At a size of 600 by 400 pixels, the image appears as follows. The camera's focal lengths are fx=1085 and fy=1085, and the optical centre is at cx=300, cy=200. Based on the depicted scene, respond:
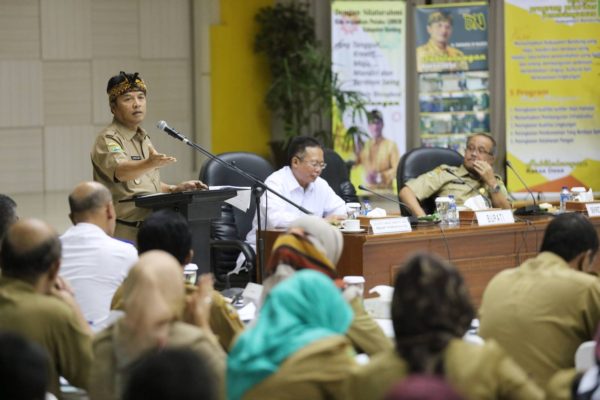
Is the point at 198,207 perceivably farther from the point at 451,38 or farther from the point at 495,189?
the point at 451,38

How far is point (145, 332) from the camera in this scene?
249cm

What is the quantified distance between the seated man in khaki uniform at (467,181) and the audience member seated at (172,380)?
447 cm

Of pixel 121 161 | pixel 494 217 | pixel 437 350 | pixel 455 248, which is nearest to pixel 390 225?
pixel 455 248

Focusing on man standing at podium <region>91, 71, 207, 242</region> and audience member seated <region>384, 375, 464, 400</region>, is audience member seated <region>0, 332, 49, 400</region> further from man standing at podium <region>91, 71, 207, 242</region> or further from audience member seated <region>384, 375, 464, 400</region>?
man standing at podium <region>91, 71, 207, 242</region>

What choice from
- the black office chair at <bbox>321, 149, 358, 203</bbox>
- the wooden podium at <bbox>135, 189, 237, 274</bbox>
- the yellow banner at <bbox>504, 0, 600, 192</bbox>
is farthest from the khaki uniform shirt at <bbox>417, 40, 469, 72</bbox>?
the wooden podium at <bbox>135, 189, 237, 274</bbox>

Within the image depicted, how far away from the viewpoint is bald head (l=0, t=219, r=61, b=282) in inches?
115

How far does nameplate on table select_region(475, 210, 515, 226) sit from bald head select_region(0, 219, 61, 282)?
10.4 ft

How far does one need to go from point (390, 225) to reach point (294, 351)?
2979 millimetres

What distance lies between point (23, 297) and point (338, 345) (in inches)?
36.3

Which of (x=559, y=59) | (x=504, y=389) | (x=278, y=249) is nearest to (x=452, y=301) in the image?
(x=504, y=389)

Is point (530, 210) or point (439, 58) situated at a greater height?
point (439, 58)

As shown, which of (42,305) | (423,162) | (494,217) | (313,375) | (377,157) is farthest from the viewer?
(377,157)

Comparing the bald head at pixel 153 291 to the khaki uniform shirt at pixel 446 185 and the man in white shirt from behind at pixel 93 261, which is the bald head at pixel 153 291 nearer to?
the man in white shirt from behind at pixel 93 261

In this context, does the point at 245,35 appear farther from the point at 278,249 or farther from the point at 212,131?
the point at 278,249
